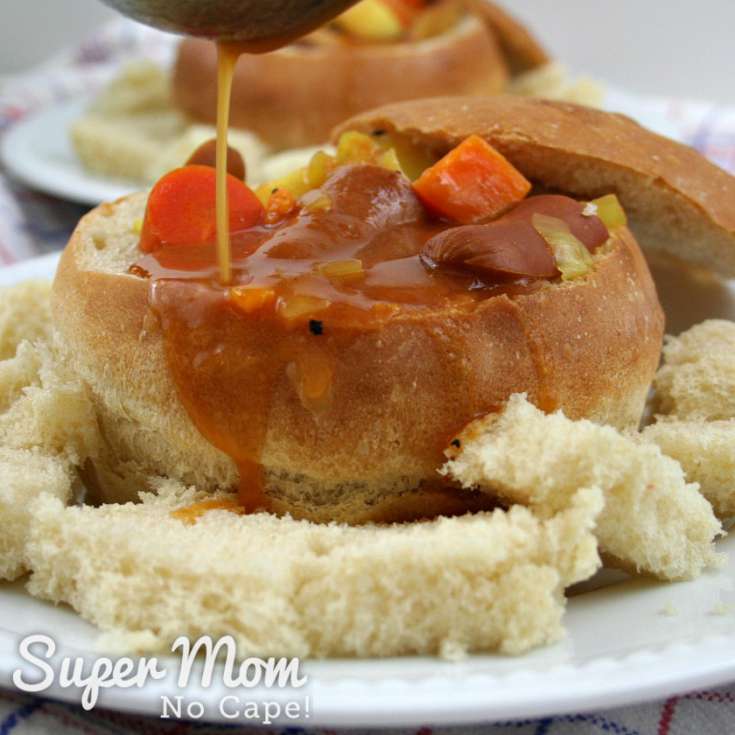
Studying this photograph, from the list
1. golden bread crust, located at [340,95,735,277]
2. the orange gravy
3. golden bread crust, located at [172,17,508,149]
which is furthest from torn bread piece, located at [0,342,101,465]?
golden bread crust, located at [172,17,508,149]

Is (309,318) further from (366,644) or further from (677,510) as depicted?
(677,510)

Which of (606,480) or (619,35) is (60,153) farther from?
(619,35)

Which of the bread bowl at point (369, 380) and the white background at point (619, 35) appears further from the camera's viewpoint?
the white background at point (619, 35)

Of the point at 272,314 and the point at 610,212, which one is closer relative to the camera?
the point at 272,314

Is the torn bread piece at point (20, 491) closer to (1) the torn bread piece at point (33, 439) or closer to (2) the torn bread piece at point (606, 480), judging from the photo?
(1) the torn bread piece at point (33, 439)

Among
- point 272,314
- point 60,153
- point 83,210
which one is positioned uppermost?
point 272,314

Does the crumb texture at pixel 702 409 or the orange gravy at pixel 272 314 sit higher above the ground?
the orange gravy at pixel 272 314

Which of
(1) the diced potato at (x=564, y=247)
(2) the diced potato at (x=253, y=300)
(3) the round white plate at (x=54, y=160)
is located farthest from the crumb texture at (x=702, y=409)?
(3) the round white plate at (x=54, y=160)

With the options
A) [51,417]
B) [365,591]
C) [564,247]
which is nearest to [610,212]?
[564,247]
